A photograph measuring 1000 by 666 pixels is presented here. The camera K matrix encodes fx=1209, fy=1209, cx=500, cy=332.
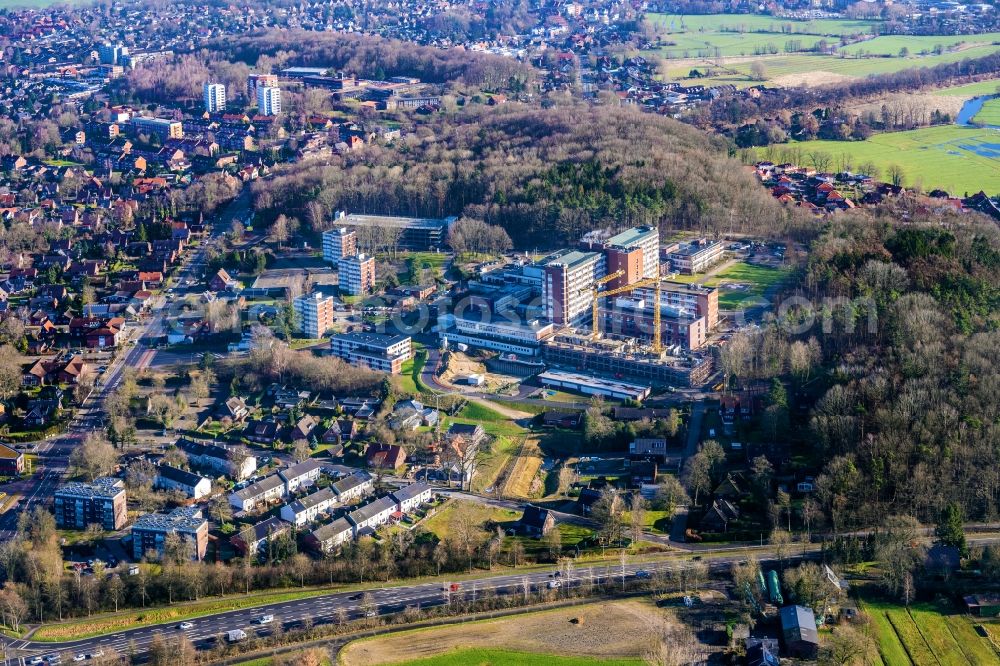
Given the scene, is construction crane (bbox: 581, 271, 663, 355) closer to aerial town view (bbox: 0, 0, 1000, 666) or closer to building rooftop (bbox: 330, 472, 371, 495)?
aerial town view (bbox: 0, 0, 1000, 666)

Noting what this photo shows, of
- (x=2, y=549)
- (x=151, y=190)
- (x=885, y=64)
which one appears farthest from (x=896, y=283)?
(x=885, y=64)

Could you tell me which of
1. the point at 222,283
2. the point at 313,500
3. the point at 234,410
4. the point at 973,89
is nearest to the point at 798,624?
the point at 313,500

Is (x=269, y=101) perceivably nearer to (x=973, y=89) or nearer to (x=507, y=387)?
(x=973, y=89)

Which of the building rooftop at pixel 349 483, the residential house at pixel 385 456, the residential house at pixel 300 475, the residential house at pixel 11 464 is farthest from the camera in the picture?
the residential house at pixel 11 464

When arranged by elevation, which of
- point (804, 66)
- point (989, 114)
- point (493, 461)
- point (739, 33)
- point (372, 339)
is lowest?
point (493, 461)

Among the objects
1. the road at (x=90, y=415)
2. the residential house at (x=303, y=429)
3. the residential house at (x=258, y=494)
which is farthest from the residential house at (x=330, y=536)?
the road at (x=90, y=415)

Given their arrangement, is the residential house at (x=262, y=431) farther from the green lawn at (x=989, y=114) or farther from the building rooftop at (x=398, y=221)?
the green lawn at (x=989, y=114)
